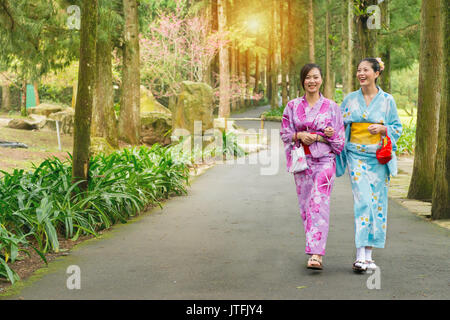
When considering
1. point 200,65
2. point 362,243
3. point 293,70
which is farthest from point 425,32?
point 293,70

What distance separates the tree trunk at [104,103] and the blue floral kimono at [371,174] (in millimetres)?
12606

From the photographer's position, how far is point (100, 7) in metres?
14.4

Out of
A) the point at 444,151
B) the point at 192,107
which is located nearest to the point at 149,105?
the point at 192,107

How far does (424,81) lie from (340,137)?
5.07 metres

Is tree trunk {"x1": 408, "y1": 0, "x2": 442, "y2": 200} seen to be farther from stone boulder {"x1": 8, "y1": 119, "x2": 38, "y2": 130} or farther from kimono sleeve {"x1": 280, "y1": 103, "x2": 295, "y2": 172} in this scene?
stone boulder {"x1": 8, "y1": 119, "x2": 38, "y2": 130}

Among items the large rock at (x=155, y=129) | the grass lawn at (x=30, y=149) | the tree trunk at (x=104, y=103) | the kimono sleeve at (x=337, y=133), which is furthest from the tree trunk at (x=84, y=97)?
the large rock at (x=155, y=129)

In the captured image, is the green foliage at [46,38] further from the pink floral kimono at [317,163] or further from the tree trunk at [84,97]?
the pink floral kimono at [317,163]

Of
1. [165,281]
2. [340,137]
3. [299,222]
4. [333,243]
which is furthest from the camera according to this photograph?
[299,222]

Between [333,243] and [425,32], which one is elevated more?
[425,32]

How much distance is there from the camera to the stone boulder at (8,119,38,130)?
2327 cm

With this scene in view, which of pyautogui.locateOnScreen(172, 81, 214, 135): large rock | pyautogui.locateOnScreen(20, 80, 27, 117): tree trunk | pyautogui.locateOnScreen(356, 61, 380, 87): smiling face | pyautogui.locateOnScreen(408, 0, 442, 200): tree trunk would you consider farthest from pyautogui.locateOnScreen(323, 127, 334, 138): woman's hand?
pyautogui.locateOnScreen(20, 80, 27, 117): tree trunk

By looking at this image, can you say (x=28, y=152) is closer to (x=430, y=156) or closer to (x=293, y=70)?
(x=430, y=156)

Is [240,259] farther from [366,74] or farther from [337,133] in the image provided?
[366,74]

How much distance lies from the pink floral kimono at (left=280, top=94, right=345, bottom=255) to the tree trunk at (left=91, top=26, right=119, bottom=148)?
1226 centimetres
